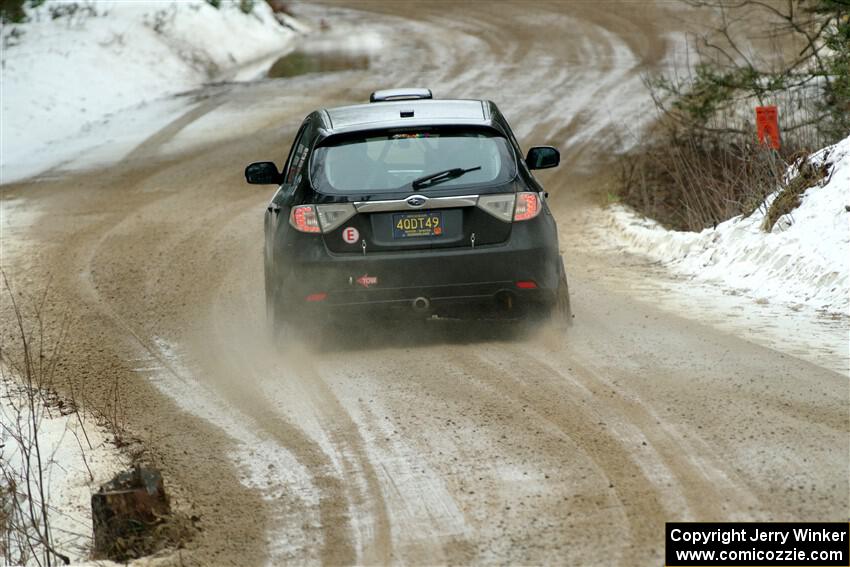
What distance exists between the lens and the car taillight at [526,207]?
29.6 feet

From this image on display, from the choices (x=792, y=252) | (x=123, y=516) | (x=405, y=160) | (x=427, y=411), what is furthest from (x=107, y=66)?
(x=123, y=516)

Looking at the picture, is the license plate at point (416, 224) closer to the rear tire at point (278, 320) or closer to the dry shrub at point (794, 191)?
the rear tire at point (278, 320)

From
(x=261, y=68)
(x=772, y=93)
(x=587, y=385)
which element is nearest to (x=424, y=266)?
(x=587, y=385)

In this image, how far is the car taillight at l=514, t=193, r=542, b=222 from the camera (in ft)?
29.6

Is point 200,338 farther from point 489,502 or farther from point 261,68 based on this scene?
point 261,68

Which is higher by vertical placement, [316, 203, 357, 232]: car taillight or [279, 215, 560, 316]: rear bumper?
[316, 203, 357, 232]: car taillight

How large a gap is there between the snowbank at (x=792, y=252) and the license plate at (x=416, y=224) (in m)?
3.25

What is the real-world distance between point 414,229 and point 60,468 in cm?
303

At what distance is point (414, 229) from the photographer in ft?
29.2

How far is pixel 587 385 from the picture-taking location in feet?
26.2

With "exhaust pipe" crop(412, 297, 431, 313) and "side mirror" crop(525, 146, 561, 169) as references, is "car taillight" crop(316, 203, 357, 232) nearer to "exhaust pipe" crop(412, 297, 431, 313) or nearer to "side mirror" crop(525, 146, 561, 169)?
"exhaust pipe" crop(412, 297, 431, 313)

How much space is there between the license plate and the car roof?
0.73 metres

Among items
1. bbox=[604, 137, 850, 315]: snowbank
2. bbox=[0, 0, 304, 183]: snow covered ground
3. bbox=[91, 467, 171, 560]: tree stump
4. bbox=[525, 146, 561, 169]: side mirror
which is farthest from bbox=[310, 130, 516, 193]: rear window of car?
bbox=[0, 0, 304, 183]: snow covered ground

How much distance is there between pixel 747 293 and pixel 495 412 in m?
4.29
